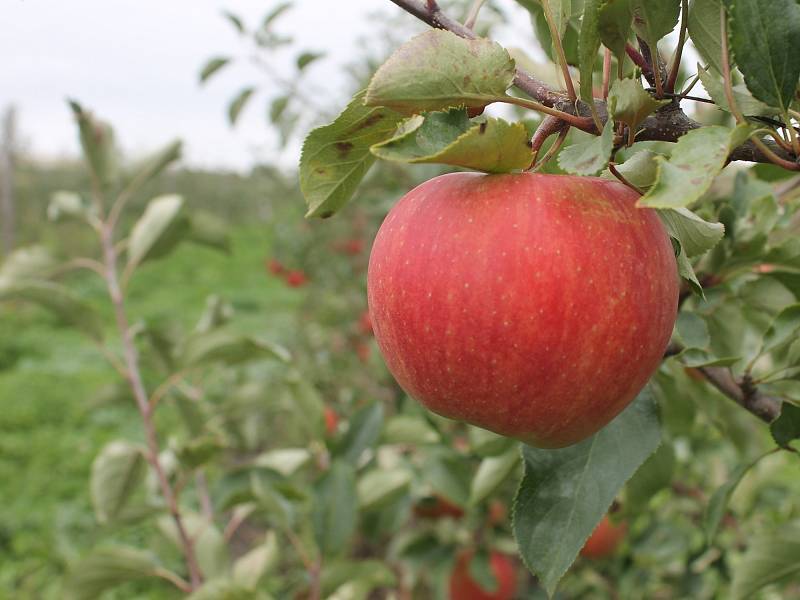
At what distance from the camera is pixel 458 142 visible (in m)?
0.40

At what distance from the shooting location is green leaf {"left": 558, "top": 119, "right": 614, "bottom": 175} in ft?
1.36

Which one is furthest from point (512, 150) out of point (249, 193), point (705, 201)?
point (249, 193)

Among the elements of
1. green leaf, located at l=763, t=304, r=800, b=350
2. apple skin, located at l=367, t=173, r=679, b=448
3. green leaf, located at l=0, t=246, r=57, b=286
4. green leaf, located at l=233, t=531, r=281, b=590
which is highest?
apple skin, located at l=367, t=173, r=679, b=448

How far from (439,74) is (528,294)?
0.44ft

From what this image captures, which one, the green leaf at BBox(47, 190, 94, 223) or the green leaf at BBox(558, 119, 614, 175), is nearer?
the green leaf at BBox(558, 119, 614, 175)

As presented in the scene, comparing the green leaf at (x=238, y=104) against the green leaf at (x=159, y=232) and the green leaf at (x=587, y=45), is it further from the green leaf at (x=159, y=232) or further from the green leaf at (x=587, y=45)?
the green leaf at (x=587, y=45)

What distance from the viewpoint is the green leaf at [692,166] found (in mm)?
364

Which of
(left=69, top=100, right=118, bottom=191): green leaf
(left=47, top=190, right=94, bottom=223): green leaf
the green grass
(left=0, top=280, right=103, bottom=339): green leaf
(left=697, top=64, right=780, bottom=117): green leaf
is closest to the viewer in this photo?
(left=697, top=64, right=780, bottom=117): green leaf

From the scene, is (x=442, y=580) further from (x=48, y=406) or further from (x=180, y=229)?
(x=48, y=406)

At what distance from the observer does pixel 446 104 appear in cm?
44

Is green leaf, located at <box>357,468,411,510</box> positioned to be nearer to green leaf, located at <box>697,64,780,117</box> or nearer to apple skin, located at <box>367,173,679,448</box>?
apple skin, located at <box>367,173,679,448</box>

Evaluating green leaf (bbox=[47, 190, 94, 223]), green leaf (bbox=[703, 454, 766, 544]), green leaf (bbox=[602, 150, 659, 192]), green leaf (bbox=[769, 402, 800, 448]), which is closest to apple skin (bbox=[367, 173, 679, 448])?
green leaf (bbox=[602, 150, 659, 192])

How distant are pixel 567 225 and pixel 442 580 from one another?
117 cm

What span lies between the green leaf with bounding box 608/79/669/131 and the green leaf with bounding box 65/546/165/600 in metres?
0.92
